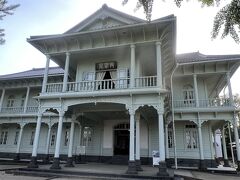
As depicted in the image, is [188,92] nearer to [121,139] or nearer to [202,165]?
[202,165]

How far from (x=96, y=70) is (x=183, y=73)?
6.97 metres

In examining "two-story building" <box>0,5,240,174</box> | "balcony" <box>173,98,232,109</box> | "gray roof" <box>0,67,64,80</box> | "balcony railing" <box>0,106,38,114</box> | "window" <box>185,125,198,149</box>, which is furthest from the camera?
"balcony railing" <box>0,106,38,114</box>

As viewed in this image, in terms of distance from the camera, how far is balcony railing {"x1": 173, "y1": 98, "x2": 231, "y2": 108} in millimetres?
14898

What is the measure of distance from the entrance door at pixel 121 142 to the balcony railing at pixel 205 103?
15.2 feet

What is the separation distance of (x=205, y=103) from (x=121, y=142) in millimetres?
7365

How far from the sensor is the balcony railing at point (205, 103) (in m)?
14.9

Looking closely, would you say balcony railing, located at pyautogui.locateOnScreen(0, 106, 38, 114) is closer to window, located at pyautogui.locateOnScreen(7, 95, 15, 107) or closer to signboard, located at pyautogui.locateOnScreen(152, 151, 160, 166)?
window, located at pyautogui.locateOnScreen(7, 95, 15, 107)

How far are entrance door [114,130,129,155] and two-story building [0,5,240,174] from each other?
0.08 metres

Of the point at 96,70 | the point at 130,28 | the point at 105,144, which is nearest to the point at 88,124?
the point at 105,144

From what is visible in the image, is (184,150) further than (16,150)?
No

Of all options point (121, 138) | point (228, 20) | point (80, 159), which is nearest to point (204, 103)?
point (121, 138)

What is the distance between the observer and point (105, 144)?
1630cm

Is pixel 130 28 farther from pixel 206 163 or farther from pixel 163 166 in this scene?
pixel 206 163

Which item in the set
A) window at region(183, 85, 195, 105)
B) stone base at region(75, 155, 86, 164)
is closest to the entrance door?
stone base at region(75, 155, 86, 164)
